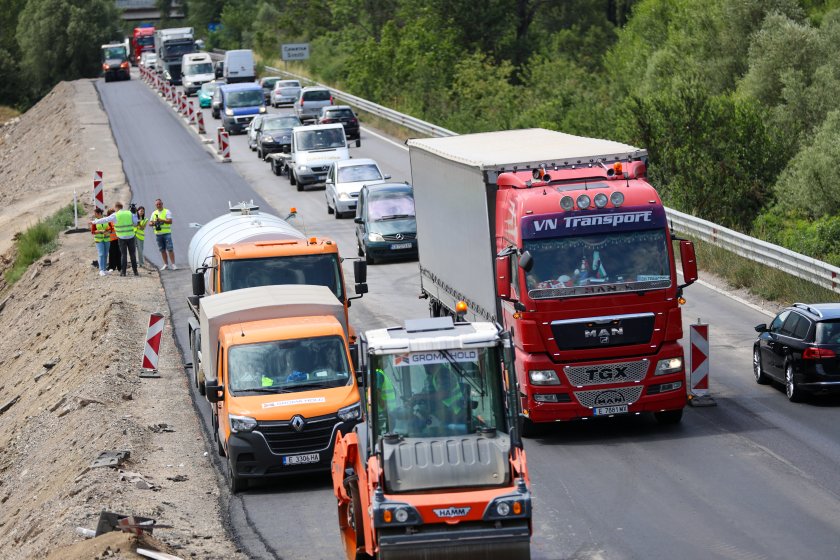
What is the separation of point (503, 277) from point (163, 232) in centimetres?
1650

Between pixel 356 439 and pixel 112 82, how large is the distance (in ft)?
287

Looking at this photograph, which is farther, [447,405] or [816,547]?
[816,547]

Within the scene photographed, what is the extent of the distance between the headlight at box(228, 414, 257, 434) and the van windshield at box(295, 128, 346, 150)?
28.7m

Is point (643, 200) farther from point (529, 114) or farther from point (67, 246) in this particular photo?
point (529, 114)

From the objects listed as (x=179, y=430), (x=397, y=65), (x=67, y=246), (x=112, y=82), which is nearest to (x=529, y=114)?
(x=397, y=65)

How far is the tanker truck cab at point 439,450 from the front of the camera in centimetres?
1059

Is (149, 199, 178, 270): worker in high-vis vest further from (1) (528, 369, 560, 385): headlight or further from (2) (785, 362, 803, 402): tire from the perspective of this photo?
(2) (785, 362, 803, 402): tire

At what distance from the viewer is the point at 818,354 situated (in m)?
18.3

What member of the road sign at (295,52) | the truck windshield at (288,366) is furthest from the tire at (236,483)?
the road sign at (295,52)

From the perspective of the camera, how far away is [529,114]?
54562 mm

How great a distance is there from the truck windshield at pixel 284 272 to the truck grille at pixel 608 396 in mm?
4679

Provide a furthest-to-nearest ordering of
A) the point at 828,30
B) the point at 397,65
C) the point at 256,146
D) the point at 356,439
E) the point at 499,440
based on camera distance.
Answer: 1. the point at 397,65
2. the point at 256,146
3. the point at 828,30
4. the point at 356,439
5. the point at 499,440

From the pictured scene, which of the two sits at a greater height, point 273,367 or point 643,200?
point 643,200

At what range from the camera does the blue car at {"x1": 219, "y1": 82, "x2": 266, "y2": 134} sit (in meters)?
59.5
